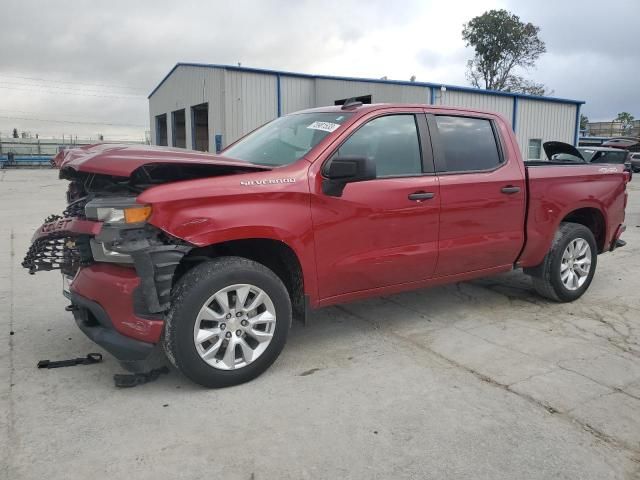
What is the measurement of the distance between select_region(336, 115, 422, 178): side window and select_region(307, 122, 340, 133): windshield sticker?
15 cm

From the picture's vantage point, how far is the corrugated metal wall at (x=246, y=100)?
71.2ft

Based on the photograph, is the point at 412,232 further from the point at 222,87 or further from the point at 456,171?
the point at 222,87

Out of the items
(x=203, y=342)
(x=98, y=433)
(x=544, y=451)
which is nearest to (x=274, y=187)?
(x=203, y=342)

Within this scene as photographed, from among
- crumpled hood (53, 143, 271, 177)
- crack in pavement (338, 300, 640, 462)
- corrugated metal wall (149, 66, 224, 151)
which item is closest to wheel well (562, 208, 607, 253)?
crack in pavement (338, 300, 640, 462)

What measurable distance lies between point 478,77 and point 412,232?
46922mm

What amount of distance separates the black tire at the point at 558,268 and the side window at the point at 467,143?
43.6 inches

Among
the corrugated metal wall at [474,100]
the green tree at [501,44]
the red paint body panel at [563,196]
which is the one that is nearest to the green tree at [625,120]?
the green tree at [501,44]

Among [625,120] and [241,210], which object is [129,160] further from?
[625,120]

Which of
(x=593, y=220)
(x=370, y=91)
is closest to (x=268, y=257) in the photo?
(x=593, y=220)

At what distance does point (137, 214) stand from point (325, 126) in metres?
1.60

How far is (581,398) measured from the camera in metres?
3.38

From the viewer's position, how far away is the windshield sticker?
397 centimetres

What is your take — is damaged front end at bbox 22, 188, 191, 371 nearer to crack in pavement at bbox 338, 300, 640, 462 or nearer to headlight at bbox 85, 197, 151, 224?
headlight at bbox 85, 197, 151, 224

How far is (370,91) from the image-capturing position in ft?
69.2
